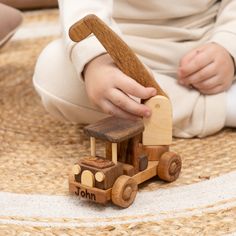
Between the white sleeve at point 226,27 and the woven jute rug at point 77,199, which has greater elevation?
the white sleeve at point 226,27

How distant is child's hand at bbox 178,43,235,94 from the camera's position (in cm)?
91

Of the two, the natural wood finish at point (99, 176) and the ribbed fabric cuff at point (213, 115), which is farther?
the ribbed fabric cuff at point (213, 115)

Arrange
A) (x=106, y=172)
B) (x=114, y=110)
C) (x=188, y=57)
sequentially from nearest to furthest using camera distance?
(x=106, y=172) < (x=114, y=110) < (x=188, y=57)

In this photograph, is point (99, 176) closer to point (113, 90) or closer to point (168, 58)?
point (113, 90)

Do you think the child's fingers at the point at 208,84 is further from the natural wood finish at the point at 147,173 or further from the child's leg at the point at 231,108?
the natural wood finish at the point at 147,173

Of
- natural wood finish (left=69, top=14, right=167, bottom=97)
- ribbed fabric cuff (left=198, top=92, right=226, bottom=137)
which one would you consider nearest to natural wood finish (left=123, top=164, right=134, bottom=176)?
natural wood finish (left=69, top=14, right=167, bottom=97)

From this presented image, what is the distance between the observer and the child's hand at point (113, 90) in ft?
2.48

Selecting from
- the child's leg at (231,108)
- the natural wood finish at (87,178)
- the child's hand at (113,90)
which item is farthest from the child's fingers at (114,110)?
the child's leg at (231,108)

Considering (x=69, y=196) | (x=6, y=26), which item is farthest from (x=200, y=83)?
(x=6, y=26)

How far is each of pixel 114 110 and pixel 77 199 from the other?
124 millimetres

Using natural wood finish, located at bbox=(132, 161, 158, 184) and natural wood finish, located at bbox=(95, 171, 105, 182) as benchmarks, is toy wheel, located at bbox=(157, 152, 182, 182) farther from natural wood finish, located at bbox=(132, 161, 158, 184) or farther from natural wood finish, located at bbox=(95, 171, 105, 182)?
natural wood finish, located at bbox=(95, 171, 105, 182)

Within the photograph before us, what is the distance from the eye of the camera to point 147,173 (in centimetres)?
76

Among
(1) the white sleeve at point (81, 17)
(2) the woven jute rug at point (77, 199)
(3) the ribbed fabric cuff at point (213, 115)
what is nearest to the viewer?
(2) the woven jute rug at point (77, 199)

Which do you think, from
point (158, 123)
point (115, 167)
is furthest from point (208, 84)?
point (115, 167)
